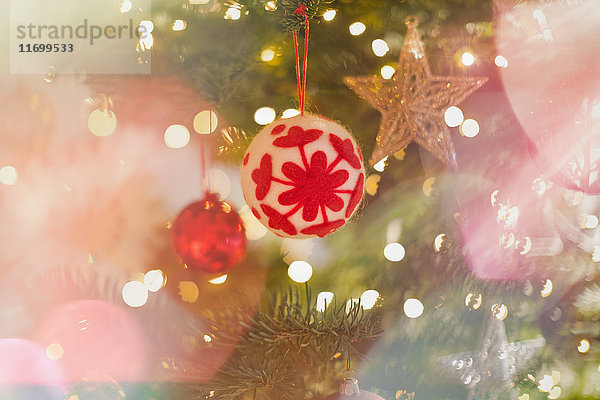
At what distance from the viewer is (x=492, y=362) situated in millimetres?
692

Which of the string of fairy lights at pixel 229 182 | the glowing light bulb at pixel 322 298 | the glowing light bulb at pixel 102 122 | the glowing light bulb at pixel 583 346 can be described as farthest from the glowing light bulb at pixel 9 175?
the glowing light bulb at pixel 583 346

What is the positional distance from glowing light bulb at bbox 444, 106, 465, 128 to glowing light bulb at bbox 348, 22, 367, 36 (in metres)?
0.16

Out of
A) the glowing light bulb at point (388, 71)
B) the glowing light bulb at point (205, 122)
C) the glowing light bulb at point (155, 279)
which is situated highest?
the glowing light bulb at point (388, 71)

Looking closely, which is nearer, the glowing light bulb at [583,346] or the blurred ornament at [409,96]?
the blurred ornament at [409,96]

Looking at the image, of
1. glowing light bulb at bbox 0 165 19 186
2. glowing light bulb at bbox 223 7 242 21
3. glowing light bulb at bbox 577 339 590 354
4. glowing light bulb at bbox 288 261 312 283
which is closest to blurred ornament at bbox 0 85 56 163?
glowing light bulb at bbox 0 165 19 186

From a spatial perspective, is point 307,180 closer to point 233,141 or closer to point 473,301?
point 233,141

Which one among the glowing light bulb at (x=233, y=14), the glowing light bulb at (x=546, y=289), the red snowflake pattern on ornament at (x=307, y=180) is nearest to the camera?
the red snowflake pattern on ornament at (x=307, y=180)

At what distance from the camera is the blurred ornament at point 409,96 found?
2.02 ft

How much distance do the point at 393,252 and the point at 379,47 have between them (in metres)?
0.27

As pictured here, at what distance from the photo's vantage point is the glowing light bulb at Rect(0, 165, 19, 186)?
0.67m

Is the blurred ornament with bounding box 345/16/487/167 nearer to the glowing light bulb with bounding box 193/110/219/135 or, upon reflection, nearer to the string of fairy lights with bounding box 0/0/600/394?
the string of fairy lights with bounding box 0/0/600/394

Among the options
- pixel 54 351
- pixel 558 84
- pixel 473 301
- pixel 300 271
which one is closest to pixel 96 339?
pixel 54 351

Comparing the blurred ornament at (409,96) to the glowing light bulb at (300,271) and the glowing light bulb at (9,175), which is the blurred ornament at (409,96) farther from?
the glowing light bulb at (9,175)

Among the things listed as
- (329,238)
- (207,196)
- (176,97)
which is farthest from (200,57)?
(329,238)
